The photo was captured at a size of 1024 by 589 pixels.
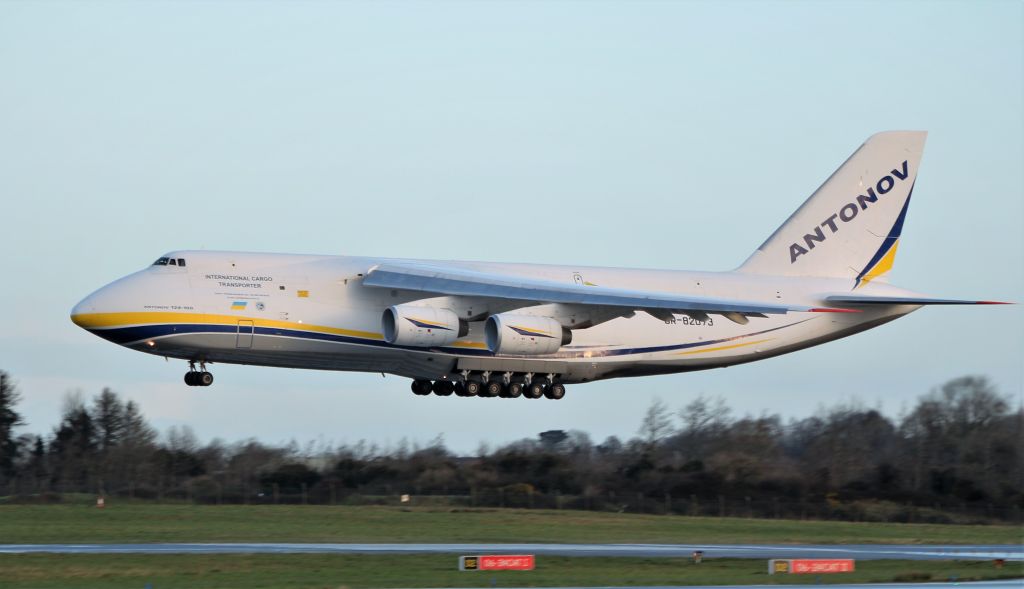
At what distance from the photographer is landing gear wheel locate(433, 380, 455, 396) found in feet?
87.8

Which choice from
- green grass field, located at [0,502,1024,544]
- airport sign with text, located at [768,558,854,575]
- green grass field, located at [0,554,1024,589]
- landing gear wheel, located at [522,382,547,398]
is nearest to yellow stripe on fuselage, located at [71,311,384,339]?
green grass field, located at [0,502,1024,544]

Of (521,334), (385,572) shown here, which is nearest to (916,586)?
(385,572)

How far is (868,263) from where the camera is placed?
95.1 ft

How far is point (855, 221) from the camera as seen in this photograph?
29219 mm

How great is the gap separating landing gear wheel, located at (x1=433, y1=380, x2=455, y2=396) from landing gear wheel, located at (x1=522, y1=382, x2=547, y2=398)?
4.52 feet

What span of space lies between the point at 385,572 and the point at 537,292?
707cm

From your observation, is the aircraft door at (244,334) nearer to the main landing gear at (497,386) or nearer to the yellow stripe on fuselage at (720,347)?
the main landing gear at (497,386)

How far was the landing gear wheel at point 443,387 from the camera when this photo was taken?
26775 mm

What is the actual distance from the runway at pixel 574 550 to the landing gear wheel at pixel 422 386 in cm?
474

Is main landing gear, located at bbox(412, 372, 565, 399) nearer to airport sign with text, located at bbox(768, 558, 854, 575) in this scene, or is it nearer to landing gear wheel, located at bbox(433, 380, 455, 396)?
landing gear wheel, located at bbox(433, 380, 455, 396)

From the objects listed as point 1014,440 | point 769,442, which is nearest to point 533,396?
point 769,442

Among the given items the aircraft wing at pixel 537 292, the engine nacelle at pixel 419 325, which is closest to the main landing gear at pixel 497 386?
the engine nacelle at pixel 419 325

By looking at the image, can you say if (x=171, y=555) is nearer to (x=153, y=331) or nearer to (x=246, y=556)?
(x=246, y=556)

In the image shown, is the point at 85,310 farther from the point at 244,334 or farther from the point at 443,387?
the point at 443,387
